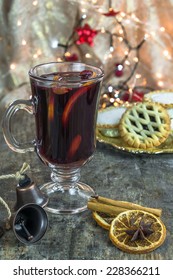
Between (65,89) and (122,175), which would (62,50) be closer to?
(122,175)

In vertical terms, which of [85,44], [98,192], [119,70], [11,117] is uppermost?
[11,117]

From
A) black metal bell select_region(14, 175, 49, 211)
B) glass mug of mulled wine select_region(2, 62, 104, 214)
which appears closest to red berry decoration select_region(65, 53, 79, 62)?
glass mug of mulled wine select_region(2, 62, 104, 214)

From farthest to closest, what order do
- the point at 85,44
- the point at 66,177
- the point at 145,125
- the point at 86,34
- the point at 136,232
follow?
the point at 85,44
the point at 86,34
the point at 145,125
the point at 66,177
the point at 136,232

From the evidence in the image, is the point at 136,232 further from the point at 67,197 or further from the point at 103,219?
the point at 67,197

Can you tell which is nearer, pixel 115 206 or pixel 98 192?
pixel 115 206

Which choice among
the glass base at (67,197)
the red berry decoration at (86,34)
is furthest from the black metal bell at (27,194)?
the red berry decoration at (86,34)

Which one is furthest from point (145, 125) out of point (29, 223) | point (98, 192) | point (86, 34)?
point (86, 34)

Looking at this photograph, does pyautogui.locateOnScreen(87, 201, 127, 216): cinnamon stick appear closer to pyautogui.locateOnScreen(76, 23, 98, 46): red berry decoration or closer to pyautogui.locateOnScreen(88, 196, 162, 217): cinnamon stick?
pyautogui.locateOnScreen(88, 196, 162, 217): cinnamon stick
